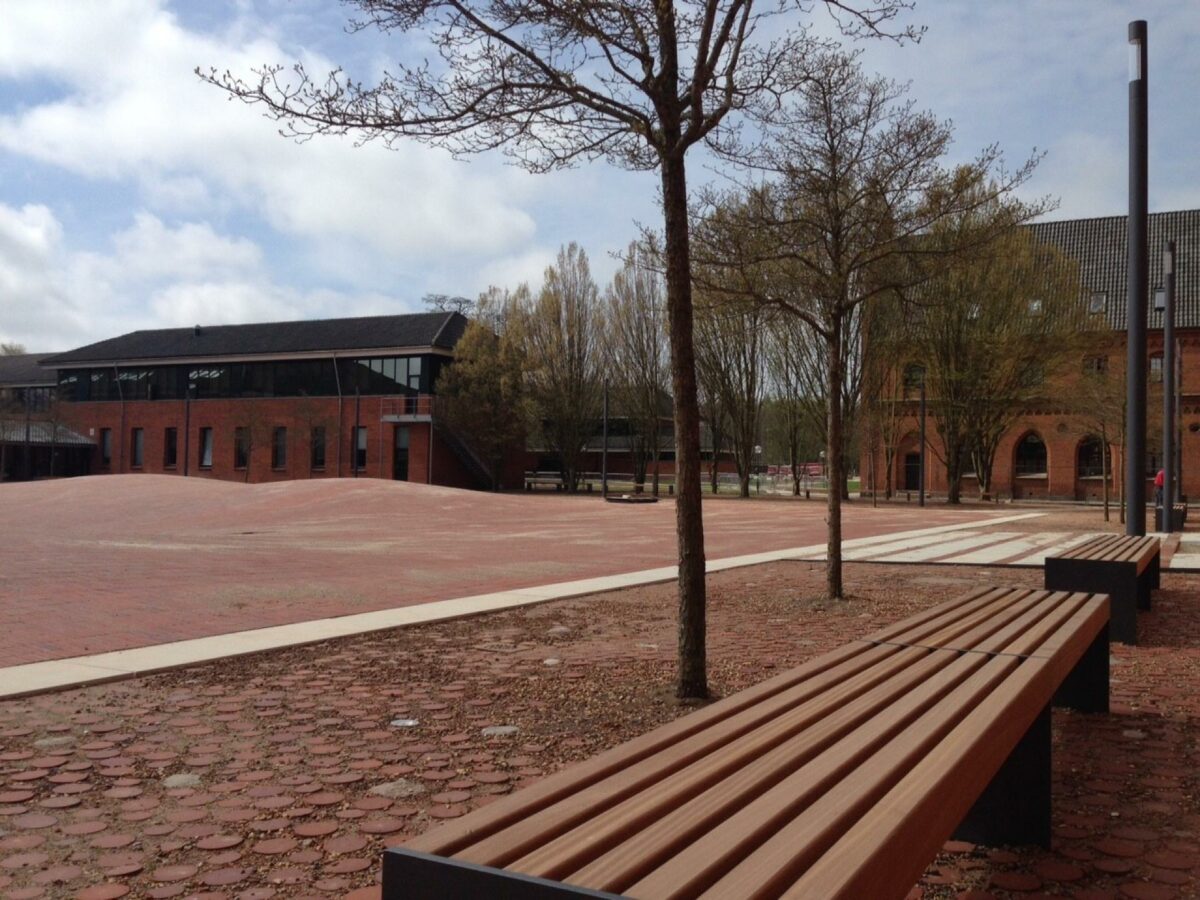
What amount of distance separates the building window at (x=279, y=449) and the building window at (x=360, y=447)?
16.0ft

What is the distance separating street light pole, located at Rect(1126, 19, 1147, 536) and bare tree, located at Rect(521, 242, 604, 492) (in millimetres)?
41468

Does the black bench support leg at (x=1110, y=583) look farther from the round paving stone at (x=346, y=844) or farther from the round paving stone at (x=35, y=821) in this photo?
the round paving stone at (x=35, y=821)

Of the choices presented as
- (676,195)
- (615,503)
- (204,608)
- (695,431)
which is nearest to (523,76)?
(676,195)

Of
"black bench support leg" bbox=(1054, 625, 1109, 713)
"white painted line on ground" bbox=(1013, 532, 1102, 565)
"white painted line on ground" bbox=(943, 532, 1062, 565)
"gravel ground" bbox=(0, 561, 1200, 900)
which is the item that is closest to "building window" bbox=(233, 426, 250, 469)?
"white painted line on ground" bbox=(943, 532, 1062, 565)

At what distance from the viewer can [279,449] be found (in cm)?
5722

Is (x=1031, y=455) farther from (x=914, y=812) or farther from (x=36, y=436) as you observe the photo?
(x=36, y=436)

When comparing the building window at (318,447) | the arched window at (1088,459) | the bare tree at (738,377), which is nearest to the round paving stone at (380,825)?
the bare tree at (738,377)

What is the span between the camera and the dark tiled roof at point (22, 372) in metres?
68.2

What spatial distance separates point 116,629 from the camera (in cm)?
797

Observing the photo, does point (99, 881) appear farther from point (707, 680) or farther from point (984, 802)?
point (707, 680)

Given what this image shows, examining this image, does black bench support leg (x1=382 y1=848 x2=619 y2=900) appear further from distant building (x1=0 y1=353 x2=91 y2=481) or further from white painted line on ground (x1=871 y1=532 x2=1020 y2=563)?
distant building (x1=0 y1=353 x2=91 y2=481)

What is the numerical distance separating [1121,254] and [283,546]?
4676 cm

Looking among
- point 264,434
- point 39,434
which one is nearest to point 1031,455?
point 264,434

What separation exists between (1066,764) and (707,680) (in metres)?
2.14
